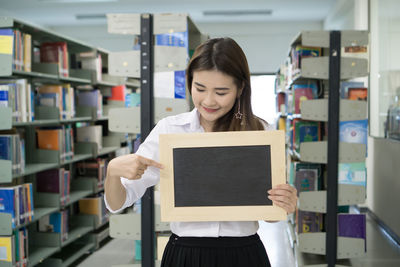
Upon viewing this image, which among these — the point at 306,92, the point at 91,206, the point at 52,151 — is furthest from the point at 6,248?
the point at 306,92

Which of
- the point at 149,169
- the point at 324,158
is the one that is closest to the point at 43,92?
the point at 324,158

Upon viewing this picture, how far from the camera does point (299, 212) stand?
13.4 ft

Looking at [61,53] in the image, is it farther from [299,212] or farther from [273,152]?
[273,152]

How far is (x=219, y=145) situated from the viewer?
122 centimetres

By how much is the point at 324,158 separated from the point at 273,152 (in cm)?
243

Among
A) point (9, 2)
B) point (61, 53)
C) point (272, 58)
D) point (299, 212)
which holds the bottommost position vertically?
point (299, 212)

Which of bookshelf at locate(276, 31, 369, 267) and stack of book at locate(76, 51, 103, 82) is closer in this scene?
bookshelf at locate(276, 31, 369, 267)

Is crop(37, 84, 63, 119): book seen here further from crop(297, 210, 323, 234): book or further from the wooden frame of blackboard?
the wooden frame of blackboard

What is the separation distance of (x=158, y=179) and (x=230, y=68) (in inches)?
16.1

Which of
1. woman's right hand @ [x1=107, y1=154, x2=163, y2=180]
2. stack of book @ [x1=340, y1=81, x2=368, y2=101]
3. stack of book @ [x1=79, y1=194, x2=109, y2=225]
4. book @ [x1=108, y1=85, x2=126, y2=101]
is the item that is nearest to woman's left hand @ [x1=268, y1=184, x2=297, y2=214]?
woman's right hand @ [x1=107, y1=154, x2=163, y2=180]

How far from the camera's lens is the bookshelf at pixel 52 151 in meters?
3.40

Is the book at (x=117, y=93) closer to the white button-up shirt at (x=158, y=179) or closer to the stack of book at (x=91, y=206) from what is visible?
the stack of book at (x=91, y=206)

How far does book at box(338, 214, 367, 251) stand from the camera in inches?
140

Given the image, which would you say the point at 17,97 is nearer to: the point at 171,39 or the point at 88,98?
the point at 171,39
